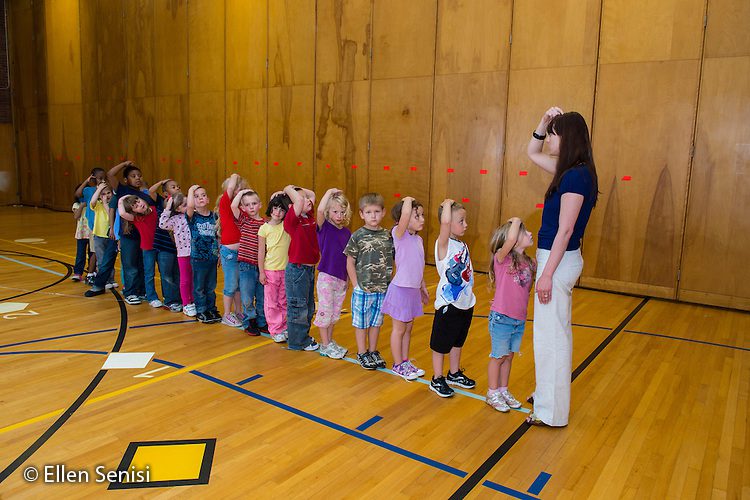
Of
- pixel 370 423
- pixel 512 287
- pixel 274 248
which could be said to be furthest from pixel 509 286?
pixel 274 248

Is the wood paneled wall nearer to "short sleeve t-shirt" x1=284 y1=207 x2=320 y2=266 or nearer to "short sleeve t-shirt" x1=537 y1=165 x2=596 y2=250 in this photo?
"short sleeve t-shirt" x1=284 y1=207 x2=320 y2=266

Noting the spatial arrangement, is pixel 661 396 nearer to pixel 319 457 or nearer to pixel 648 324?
pixel 648 324

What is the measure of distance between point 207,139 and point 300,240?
770cm

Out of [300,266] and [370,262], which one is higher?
[370,262]

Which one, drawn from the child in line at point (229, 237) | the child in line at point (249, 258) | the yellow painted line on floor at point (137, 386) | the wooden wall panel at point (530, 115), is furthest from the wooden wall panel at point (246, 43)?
the yellow painted line on floor at point (137, 386)

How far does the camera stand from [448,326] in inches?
133

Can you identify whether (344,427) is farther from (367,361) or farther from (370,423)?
(367,361)

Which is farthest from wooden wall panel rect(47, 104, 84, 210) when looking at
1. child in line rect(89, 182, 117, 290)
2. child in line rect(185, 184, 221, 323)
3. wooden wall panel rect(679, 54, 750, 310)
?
wooden wall panel rect(679, 54, 750, 310)

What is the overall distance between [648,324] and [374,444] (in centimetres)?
360

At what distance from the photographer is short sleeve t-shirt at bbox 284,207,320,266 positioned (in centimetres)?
412

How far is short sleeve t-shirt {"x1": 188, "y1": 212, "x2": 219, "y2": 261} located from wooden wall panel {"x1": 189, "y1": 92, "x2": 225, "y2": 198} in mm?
6103

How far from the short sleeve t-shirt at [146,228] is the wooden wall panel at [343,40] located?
456 cm

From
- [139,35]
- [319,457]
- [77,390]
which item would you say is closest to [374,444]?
[319,457]

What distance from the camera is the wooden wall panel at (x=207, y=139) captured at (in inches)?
426
